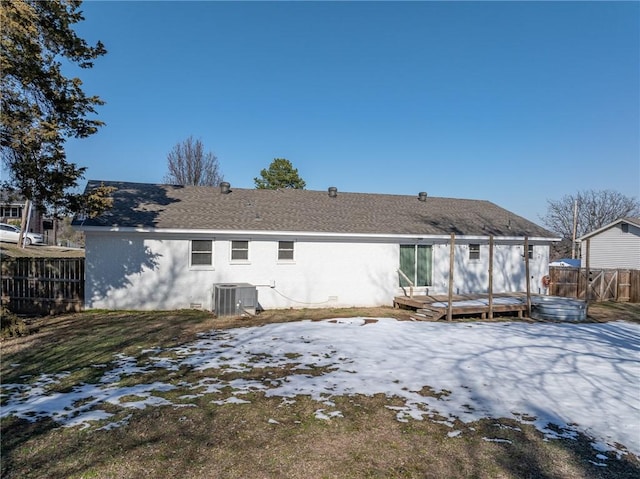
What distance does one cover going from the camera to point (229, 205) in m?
14.8

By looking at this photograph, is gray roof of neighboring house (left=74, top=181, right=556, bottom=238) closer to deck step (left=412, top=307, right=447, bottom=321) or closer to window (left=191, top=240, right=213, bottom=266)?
window (left=191, top=240, right=213, bottom=266)

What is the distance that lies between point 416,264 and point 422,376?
8.80m

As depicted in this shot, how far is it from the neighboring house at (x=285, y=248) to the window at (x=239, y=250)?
1.4 inches

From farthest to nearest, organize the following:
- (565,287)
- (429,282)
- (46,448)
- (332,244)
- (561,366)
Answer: (565,287) < (429,282) < (332,244) < (561,366) < (46,448)

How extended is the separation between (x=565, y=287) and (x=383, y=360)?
1558 centimetres

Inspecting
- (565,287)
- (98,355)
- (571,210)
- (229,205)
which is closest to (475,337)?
(98,355)

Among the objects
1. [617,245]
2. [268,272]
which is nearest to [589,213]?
[617,245]

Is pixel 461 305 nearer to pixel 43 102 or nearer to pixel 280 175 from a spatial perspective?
pixel 43 102

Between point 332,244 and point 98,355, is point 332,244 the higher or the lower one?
the higher one

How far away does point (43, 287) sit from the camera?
11.7 m

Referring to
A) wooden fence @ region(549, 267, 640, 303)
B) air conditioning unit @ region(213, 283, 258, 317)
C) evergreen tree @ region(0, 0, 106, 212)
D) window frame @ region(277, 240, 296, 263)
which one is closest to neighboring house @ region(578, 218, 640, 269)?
wooden fence @ region(549, 267, 640, 303)

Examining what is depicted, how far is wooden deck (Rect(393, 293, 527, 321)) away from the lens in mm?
12202

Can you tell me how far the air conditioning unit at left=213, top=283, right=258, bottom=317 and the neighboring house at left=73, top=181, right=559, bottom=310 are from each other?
563 mm

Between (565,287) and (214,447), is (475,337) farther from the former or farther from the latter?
(565,287)
